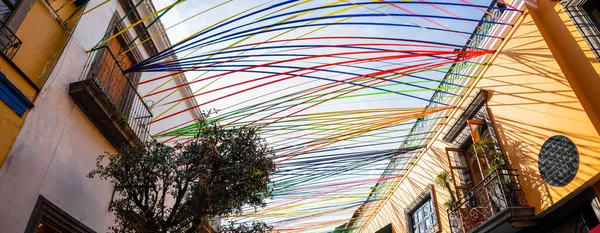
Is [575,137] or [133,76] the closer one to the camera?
[575,137]

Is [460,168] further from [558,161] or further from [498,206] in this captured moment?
[558,161]

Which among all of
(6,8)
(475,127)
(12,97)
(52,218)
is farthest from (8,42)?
(475,127)

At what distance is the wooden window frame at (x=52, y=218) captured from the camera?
5805 millimetres

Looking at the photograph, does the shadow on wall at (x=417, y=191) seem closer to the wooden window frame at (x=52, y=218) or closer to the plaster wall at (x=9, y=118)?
the wooden window frame at (x=52, y=218)

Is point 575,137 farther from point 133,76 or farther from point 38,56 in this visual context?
point 133,76

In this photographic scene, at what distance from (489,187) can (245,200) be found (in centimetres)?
418

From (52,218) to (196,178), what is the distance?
2195 millimetres

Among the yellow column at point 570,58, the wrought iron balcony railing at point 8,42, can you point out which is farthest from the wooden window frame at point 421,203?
the wrought iron balcony railing at point 8,42

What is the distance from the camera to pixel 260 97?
8.79m

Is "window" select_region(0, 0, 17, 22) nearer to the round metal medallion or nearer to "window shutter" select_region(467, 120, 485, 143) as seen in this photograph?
"window shutter" select_region(467, 120, 485, 143)

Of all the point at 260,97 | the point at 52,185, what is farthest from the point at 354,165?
the point at 52,185

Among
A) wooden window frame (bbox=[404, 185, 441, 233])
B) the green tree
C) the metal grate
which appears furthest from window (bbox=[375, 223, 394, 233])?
the metal grate

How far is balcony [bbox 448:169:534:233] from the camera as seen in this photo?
20.5ft

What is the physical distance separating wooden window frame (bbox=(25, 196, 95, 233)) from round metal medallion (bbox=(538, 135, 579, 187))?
726 centimetres
